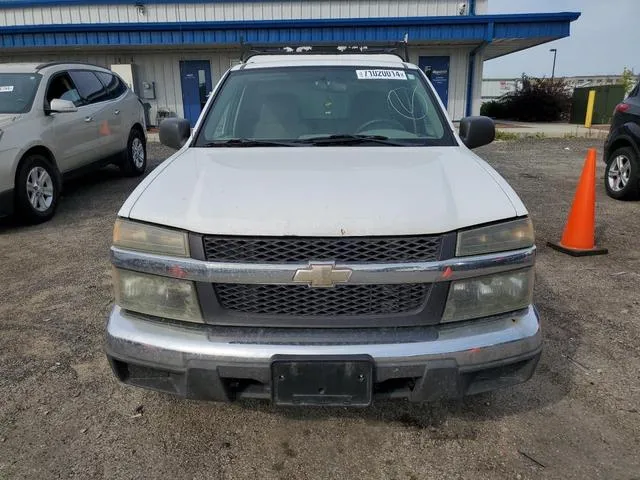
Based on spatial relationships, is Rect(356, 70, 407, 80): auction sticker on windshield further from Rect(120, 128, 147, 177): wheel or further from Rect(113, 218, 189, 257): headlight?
Rect(120, 128, 147, 177): wheel

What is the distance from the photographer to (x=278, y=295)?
2.11 meters

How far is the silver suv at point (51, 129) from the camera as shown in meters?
5.82

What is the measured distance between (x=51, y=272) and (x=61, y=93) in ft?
10.9

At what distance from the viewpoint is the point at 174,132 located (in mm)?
3531

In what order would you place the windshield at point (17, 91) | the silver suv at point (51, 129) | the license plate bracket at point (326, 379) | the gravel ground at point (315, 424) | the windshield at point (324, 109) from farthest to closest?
the windshield at point (17, 91)
the silver suv at point (51, 129)
the windshield at point (324, 109)
the gravel ground at point (315, 424)
the license plate bracket at point (326, 379)

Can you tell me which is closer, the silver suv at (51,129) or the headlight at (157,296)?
the headlight at (157,296)

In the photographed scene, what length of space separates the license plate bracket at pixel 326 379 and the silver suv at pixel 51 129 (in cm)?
497

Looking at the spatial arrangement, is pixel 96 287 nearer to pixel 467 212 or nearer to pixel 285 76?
pixel 285 76

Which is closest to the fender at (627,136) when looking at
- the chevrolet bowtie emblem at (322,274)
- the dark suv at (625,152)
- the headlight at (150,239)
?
the dark suv at (625,152)

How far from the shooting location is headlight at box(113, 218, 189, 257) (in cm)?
212

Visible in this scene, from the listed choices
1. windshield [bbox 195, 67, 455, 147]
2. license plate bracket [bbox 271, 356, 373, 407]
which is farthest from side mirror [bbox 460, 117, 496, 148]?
license plate bracket [bbox 271, 356, 373, 407]

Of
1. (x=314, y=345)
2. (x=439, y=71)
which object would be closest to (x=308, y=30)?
(x=439, y=71)

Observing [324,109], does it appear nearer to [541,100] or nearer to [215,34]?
[215,34]

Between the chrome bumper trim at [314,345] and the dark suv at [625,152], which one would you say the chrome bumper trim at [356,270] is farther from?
the dark suv at [625,152]
